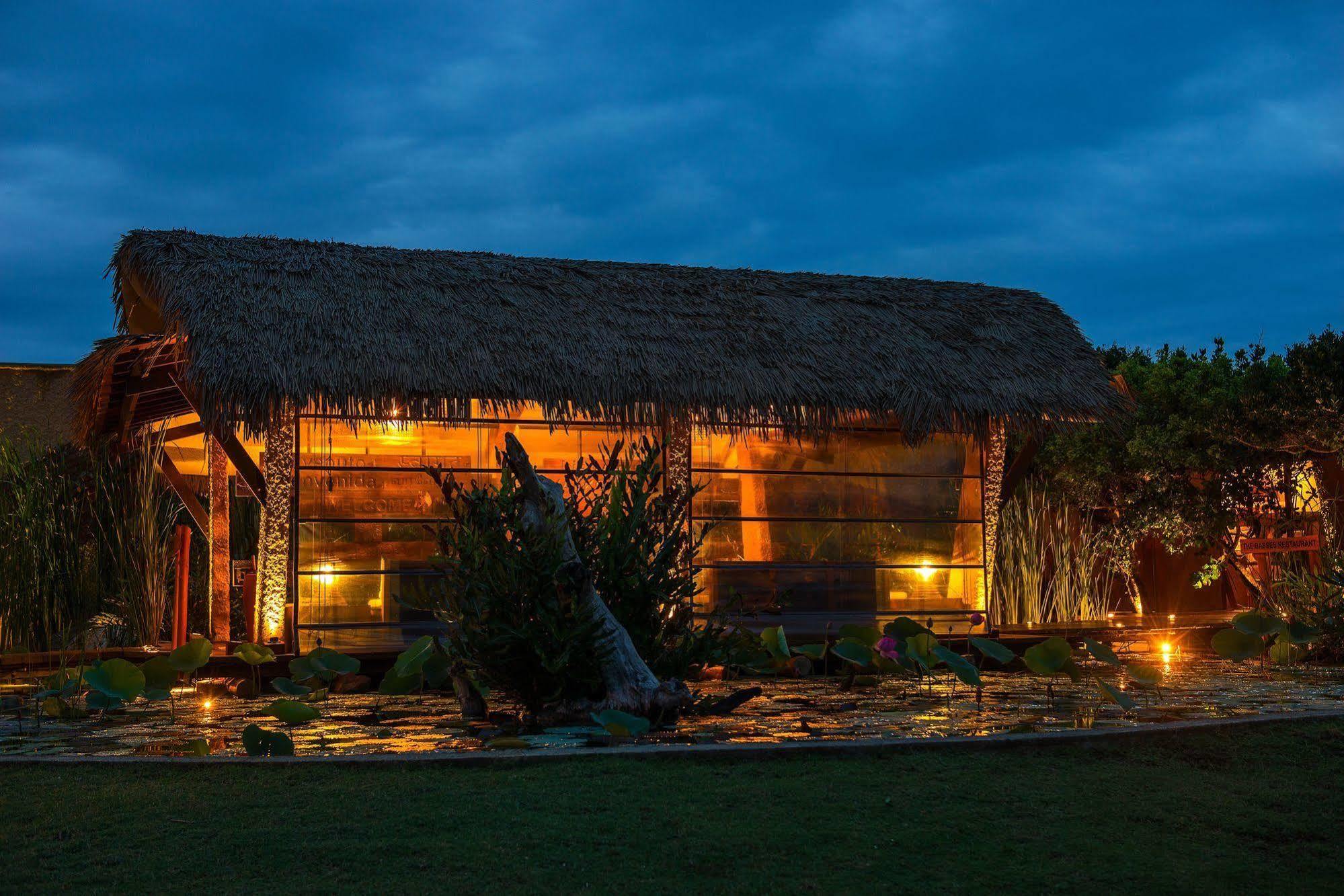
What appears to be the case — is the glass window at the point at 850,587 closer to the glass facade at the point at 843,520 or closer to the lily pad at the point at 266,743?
the glass facade at the point at 843,520

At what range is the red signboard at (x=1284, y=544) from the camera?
33.7ft

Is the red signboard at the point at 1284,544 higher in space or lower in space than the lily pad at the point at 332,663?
higher

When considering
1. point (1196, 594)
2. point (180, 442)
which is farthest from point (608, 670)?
point (1196, 594)

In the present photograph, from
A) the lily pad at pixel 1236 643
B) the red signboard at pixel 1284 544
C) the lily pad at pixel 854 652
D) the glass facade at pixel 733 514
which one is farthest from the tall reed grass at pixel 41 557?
the red signboard at pixel 1284 544

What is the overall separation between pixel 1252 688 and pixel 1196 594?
852 centimetres

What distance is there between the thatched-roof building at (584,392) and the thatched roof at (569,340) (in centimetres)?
2

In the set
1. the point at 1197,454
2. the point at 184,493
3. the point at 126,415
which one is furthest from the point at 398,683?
the point at 1197,454

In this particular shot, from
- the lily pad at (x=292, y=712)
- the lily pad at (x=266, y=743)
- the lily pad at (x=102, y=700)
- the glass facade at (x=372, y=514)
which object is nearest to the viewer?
the lily pad at (x=266, y=743)

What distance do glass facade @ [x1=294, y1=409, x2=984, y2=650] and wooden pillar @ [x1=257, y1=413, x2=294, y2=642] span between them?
0.11 metres

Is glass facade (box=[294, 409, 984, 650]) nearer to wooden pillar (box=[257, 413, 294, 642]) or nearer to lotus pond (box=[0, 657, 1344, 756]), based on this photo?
wooden pillar (box=[257, 413, 294, 642])

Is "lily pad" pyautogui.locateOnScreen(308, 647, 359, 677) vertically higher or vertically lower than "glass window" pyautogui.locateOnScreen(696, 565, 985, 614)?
lower

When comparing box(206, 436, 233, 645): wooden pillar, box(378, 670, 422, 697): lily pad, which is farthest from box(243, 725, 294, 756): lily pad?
box(206, 436, 233, 645): wooden pillar

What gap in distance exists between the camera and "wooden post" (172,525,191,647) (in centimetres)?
910

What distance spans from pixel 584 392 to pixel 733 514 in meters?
1.71
